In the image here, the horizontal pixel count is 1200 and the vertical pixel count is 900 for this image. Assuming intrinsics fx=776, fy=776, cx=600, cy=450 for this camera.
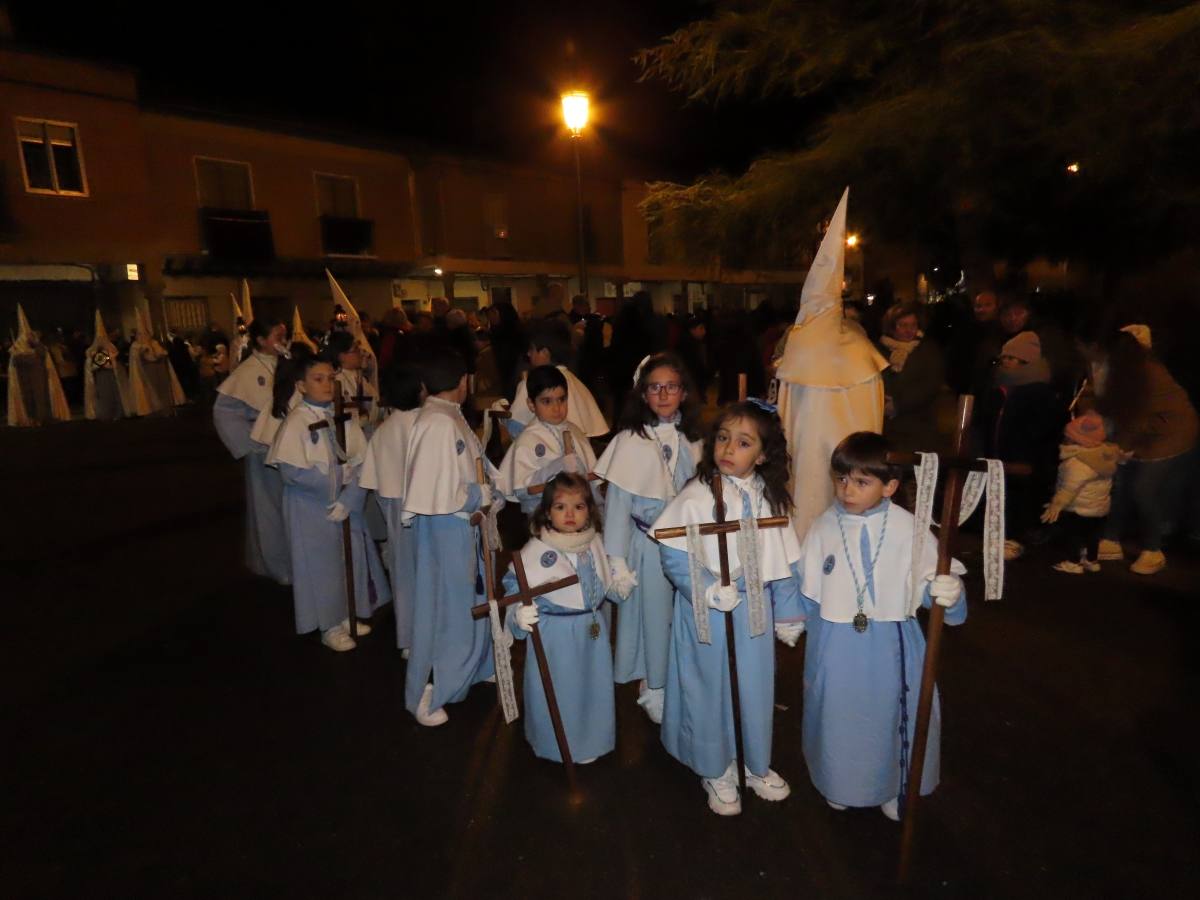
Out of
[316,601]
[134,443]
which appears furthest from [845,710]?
[134,443]

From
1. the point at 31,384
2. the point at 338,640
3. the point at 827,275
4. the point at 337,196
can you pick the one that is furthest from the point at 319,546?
the point at 337,196

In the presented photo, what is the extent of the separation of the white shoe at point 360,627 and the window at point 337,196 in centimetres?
1936

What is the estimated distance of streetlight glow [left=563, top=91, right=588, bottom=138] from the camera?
1062 cm

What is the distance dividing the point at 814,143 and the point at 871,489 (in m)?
8.39

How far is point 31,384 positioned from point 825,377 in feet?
51.5

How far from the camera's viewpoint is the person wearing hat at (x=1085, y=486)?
17.6 ft

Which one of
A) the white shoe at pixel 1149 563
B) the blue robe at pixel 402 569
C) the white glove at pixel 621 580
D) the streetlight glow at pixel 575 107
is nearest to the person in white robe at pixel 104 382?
the streetlight glow at pixel 575 107

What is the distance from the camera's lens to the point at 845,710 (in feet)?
9.46

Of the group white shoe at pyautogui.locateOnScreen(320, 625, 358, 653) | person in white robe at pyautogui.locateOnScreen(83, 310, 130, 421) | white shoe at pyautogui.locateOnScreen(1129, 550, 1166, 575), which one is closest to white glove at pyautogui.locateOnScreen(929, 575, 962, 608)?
white shoe at pyautogui.locateOnScreen(320, 625, 358, 653)

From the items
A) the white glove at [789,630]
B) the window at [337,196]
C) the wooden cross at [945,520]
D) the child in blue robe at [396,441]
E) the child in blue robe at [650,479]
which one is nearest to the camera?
the wooden cross at [945,520]

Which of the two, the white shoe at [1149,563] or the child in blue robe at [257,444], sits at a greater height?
the child in blue robe at [257,444]

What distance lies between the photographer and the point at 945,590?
2508 millimetres

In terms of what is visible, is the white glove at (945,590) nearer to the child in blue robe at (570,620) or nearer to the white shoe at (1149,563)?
the child in blue robe at (570,620)

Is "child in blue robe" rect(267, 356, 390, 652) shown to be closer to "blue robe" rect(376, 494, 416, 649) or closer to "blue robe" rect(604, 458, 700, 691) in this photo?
"blue robe" rect(376, 494, 416, 649)
